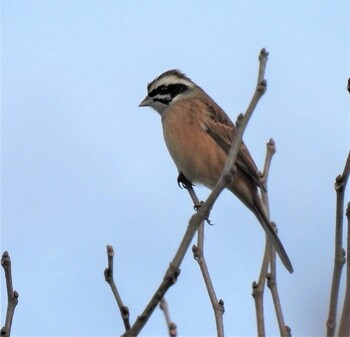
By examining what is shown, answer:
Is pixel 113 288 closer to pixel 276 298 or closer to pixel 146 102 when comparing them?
pixel 276 298

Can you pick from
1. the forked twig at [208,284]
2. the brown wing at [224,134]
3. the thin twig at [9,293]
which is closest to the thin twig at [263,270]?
the forked twig at [208,284]

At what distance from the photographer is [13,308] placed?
2.99 meters

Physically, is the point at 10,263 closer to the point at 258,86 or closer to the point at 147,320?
the point at 147,320

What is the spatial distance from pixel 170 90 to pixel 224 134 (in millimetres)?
717

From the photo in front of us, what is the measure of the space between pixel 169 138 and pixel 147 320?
348 cm

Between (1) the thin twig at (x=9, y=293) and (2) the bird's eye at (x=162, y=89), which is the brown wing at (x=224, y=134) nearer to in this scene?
(2) the bird's eye at (x=162, y=89)

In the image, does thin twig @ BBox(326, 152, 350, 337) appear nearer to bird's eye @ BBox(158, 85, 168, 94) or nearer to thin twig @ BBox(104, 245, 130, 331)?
thin twig @ BBox(104, 245, 130, 331)

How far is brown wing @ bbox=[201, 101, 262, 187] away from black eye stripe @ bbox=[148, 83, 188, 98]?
0.87ft

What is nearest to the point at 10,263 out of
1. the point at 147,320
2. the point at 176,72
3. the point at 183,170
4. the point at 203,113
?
the point at 147,320

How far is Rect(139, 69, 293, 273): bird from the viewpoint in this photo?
568 cm

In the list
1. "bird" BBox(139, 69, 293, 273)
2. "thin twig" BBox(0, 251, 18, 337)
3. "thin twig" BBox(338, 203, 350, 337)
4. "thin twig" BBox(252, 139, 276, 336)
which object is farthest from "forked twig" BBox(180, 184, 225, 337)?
"bird" BBox(139, 69, 293, 273)

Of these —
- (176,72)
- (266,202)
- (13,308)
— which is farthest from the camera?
(176,72)

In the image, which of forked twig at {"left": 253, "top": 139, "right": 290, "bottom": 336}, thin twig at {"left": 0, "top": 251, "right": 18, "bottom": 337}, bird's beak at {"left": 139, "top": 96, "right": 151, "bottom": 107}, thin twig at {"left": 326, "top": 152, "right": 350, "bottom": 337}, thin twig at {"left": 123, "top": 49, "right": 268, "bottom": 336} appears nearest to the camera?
thin twig at {"left": 123, "top": 49, "right": 268, "bottom": 336}

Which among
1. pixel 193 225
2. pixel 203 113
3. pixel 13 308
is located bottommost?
pixel 13 308
